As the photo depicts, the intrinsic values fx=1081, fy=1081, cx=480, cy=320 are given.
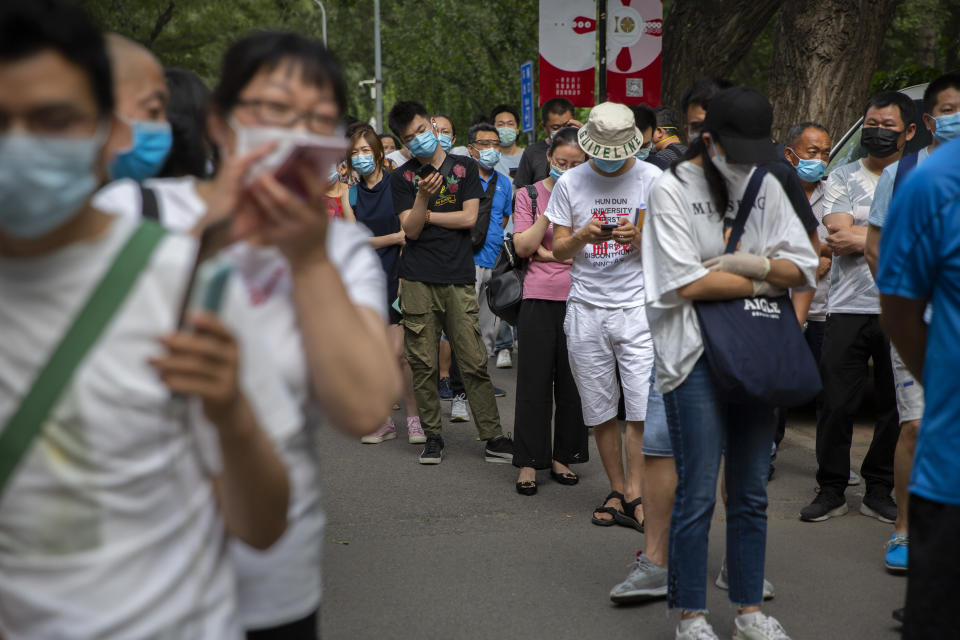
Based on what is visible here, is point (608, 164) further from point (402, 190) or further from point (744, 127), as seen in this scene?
point (402, 190)

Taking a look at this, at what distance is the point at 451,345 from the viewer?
7512mm

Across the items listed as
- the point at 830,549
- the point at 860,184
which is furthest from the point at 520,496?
the point at 860,184

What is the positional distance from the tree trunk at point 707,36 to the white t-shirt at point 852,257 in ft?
20.1

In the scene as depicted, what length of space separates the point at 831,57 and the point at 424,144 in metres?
4.95

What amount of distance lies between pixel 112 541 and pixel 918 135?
7.11 m

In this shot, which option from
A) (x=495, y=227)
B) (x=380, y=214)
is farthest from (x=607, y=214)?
(x=495, y=227)

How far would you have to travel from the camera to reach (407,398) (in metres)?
8.13

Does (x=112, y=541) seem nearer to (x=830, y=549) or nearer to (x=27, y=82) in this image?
(x=27, y=82)

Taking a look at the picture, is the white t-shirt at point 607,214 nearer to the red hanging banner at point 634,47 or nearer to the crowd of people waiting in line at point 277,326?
the crowd of people waiting in line at point 277,326

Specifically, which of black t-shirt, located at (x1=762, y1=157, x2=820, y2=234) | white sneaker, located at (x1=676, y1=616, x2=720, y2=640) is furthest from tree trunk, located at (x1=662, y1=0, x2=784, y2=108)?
white sneaker, located at (x1=676, y1=616, x2=720, y2=640)

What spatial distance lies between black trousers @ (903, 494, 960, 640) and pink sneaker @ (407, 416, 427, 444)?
18.3ft

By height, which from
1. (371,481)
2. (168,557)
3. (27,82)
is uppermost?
(27,82)

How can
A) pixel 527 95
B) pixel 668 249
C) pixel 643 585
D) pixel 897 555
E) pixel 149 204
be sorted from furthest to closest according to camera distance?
pixel 527 95 < pixel 897 555 < pixel 643 585 < pixel 668 249 < pixel 149 204

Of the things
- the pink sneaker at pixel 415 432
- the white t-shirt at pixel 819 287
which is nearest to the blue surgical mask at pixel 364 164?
the pink sneaker at pixel 415 432
